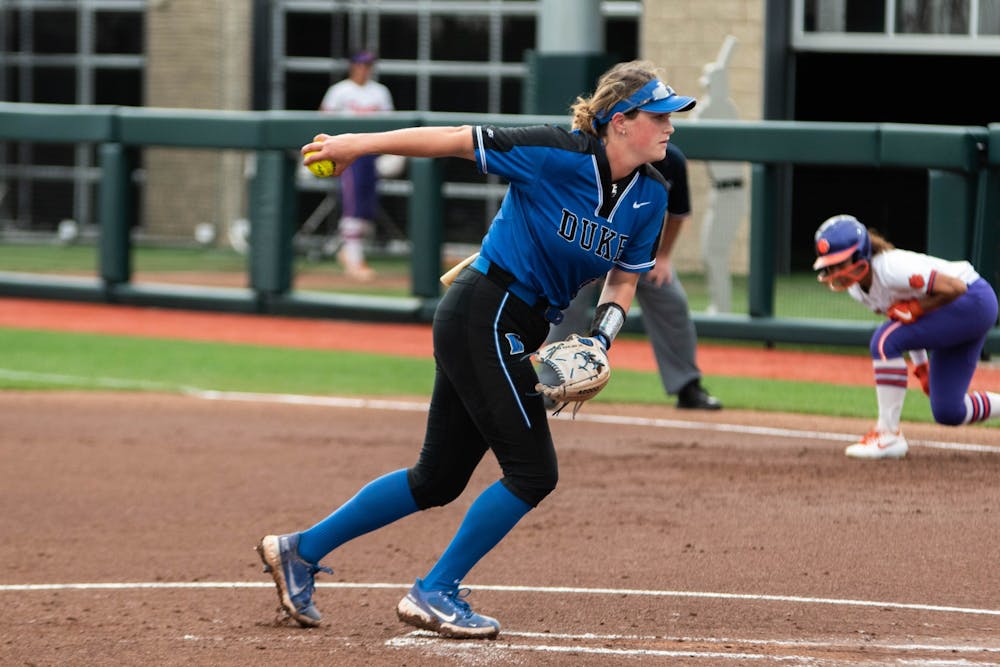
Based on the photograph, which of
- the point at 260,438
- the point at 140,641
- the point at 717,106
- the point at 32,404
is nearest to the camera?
the point at 140,641

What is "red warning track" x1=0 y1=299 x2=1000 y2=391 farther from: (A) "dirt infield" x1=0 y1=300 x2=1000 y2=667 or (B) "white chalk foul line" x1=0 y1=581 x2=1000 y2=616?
(B) "white chalk foul line" x1=0 y1=581 x2=1000 y2=616

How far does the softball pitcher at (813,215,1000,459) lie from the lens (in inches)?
312

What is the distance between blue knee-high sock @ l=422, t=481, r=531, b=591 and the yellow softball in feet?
3.58

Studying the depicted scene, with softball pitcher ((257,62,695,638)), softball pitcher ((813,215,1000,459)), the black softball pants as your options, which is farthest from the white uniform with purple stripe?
the black softball pants

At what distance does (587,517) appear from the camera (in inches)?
285

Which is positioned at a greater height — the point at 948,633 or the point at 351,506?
the point at 351,506

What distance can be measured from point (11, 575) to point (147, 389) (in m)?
4.95

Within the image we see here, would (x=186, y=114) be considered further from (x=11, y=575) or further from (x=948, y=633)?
(x=948, y=633)

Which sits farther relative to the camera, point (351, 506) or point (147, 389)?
point (147, 389)

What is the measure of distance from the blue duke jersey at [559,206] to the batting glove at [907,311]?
320 centimetres

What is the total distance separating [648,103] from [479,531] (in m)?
1.42

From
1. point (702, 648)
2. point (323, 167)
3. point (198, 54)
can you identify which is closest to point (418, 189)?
point (198, 54)

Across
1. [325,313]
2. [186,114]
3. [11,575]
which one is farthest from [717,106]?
[11,575]

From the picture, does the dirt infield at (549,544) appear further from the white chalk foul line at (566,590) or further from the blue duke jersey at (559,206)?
the blue duke jersey at (559,206)
